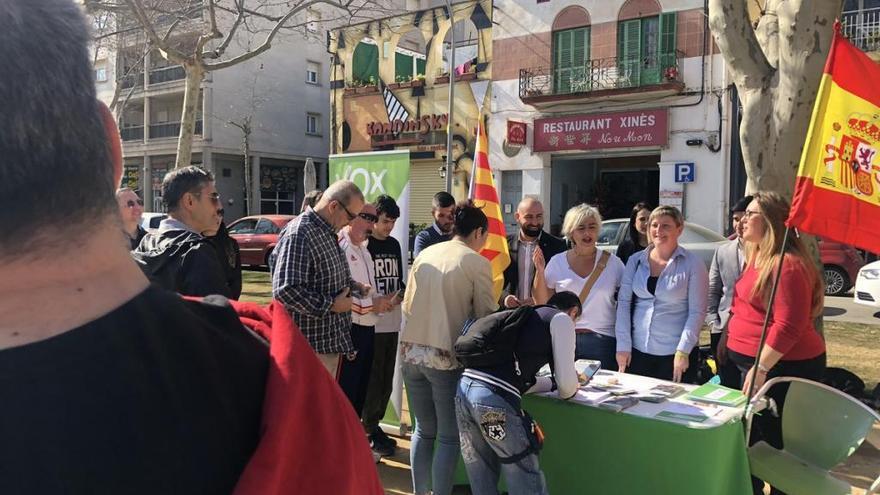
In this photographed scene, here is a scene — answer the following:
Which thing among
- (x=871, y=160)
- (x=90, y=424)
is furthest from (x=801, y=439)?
(x=90, y=424)

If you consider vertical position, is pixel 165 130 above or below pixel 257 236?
above

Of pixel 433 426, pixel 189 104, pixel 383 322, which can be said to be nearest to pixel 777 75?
pixel 383 322

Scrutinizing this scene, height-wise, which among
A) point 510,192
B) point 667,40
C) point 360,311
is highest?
point 667,40

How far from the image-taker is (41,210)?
67cm

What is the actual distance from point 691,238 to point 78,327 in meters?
10.7

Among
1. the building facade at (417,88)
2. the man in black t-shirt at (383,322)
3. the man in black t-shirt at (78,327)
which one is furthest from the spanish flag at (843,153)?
the building facade at (417,88)

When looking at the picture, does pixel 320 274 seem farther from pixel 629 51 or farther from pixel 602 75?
pixel 629 51

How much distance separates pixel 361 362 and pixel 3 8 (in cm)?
405

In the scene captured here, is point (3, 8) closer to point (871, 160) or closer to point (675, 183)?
point (871, 160)

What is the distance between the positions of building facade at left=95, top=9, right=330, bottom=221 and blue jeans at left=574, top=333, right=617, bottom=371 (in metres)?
25.5

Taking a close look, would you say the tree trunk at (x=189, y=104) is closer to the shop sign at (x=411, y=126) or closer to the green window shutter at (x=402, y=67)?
the shop sign at (x=411, y=126)

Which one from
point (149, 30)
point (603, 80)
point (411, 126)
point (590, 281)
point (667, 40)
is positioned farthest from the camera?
point (411, 126)

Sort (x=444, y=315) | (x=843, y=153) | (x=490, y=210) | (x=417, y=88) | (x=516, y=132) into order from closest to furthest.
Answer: (x=843, y=153) → (x=444, y=315) → (x=490, y=210) → (x=516, y=132) → (x=417, y=88)

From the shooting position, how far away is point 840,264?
1212cm
